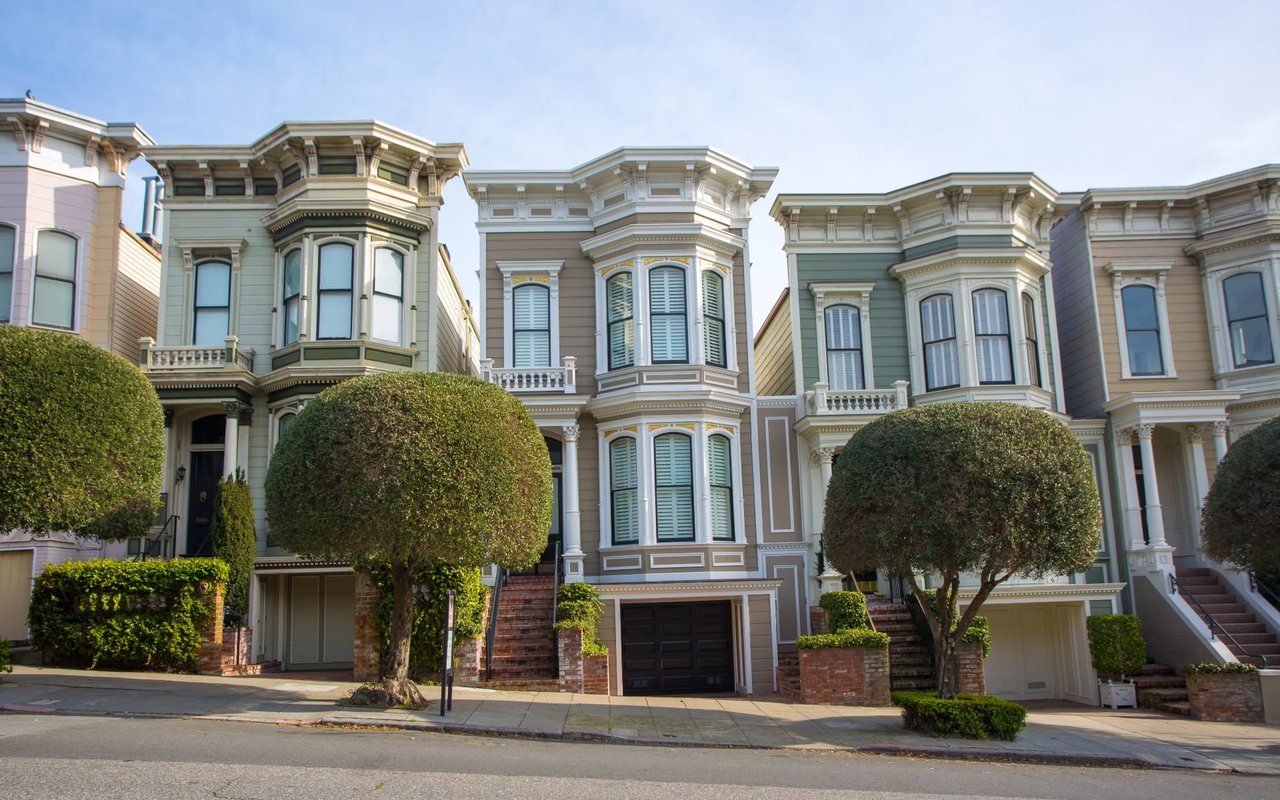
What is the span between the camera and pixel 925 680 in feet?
63.8

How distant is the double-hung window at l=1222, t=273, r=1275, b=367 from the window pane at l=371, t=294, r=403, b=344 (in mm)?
18539

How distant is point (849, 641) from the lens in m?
18.0

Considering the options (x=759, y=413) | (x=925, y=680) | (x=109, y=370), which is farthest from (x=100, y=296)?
(x=925, y=680)

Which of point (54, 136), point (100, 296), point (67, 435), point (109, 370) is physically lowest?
point (67, 435)

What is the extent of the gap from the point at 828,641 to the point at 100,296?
649 inches

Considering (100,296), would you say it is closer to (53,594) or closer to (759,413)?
(53,594)

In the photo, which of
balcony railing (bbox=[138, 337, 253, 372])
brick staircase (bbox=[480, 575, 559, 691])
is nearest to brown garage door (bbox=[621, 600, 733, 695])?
brick staircase (bbox=[480, 575, 559, 691])

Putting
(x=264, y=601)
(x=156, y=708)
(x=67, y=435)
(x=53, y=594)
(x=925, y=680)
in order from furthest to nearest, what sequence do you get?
(x=264, y=601) → (x=925, y=680) → (x=53, y=594) → (x=67, y=435) → (x=156, y=708)

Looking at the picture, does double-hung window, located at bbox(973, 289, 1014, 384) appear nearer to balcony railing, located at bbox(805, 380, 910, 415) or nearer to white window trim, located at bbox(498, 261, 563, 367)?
balcony railing, located at bbox(805, 380, 910, 415)

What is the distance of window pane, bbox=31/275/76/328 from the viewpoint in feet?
70.1

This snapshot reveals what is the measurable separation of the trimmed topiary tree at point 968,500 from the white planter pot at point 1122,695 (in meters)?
6.15

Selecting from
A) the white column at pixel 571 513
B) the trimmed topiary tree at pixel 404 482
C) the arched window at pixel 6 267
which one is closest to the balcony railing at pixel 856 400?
the white column at pixel 571 513

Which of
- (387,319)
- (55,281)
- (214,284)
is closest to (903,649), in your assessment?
(387,319)

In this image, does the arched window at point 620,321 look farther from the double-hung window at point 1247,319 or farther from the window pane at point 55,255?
the double-hung window at point 1247,319
